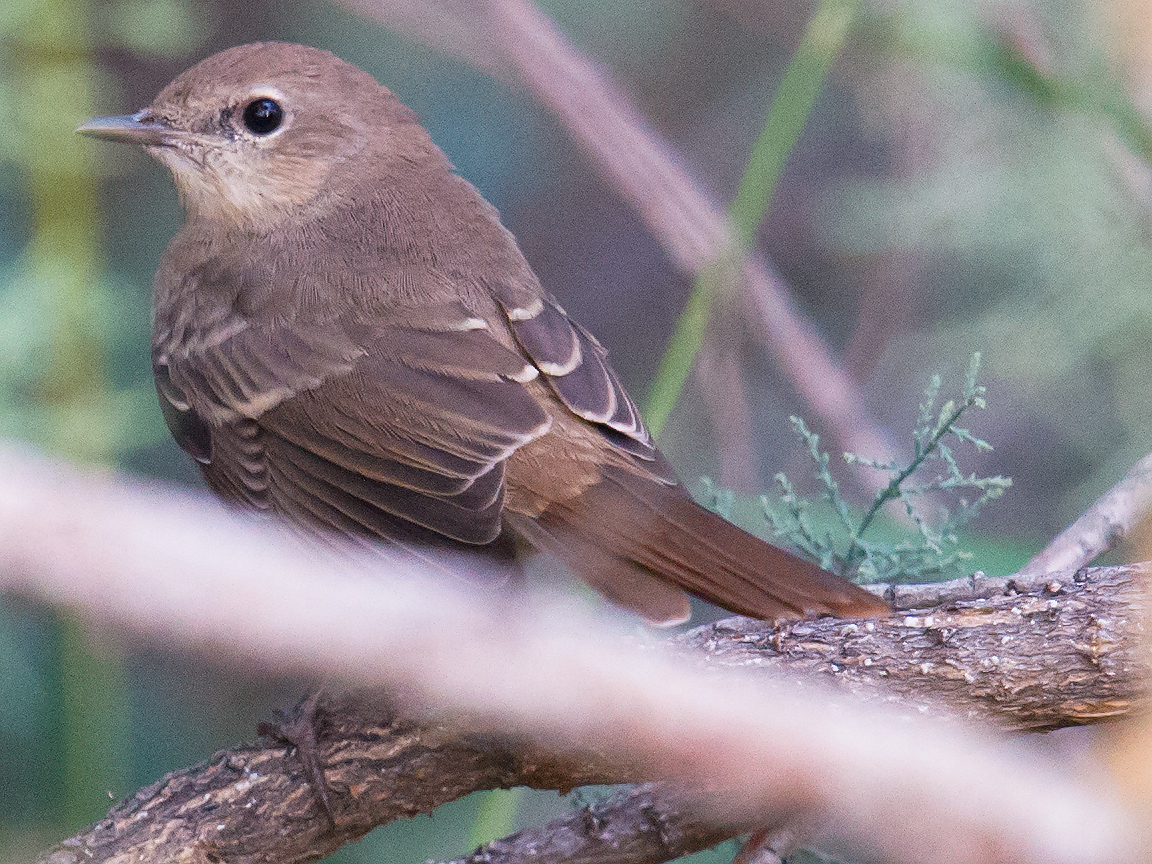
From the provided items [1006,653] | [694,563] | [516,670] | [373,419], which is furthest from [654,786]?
[516,670]

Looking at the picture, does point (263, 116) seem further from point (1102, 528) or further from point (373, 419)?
point (1102, 528)

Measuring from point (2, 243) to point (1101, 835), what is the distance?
2224 mm

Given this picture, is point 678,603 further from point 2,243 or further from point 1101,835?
point 2,243

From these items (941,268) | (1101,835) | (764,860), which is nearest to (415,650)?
(1101,835)

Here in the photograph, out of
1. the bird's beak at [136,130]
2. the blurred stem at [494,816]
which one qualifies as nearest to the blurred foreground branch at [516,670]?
the blurred stem at [494,816]

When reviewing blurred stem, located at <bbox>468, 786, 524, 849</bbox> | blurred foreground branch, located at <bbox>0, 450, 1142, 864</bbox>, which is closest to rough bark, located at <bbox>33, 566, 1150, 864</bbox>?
blurred stem, located at <bbox>468, 786, 524, 849</bbox>

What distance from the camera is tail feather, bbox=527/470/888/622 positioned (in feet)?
5.64

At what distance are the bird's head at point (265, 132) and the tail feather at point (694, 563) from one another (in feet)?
3.19

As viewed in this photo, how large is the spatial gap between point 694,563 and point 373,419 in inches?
23.5

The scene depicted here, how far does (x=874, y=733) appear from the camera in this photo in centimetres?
74

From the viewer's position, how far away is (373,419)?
6.66 feet

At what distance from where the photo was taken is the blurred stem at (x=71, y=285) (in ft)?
6.05

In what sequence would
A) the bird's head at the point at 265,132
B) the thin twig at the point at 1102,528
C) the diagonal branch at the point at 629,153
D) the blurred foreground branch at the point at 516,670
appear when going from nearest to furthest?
the blurred foreground branch at the point at 516,670 → the thin twig at the point at 1102,528 → the bird's head at the point at 265,132 → the diagonal branch at the point at 629,153

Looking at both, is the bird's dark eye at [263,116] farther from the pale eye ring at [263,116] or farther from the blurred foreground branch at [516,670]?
the blurred foreground branch at [516,670]
